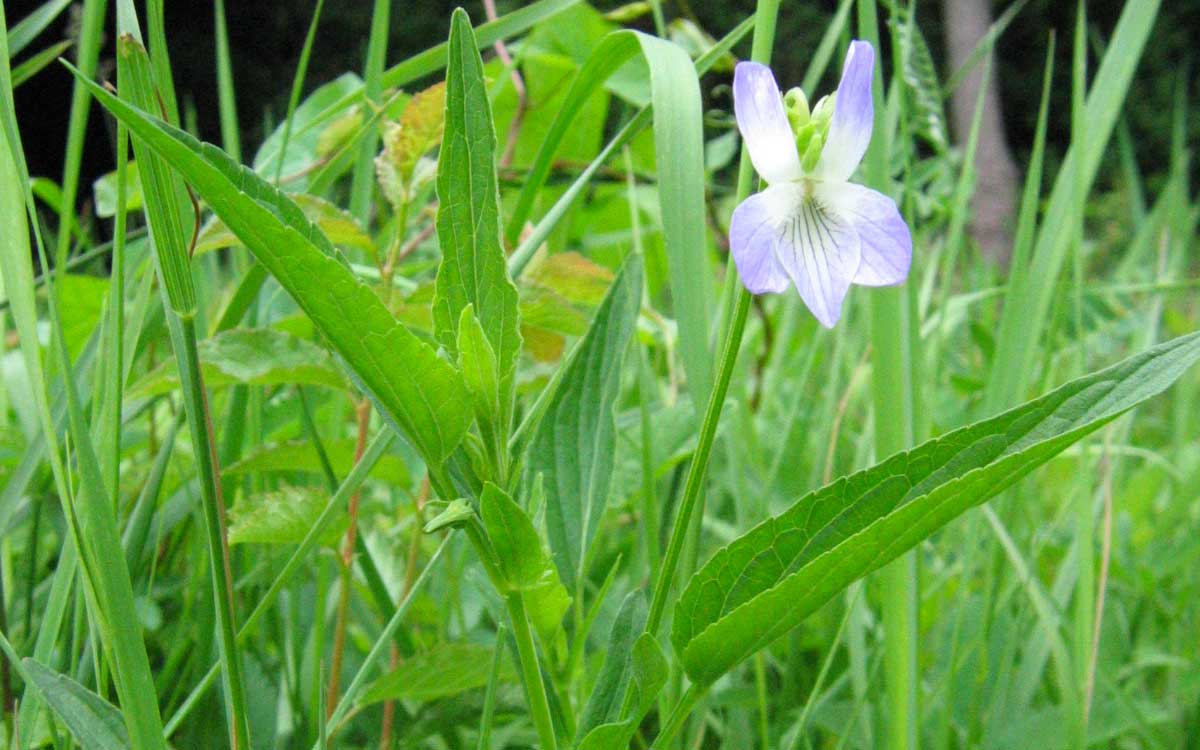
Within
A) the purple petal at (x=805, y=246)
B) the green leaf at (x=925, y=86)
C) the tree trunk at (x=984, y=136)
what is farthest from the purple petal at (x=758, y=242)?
the tree trunk at (x=984, y=136)

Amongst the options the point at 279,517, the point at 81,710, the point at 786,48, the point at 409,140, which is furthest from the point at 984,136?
the point at 81,710

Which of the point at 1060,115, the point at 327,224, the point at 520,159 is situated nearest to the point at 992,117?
the point at 1060,115

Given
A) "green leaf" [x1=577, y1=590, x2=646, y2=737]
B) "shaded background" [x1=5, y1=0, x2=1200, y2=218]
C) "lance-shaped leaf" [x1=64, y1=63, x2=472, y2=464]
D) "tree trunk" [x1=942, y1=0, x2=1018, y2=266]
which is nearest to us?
"lance-shaped leaf" [x1=64, y1=63, x2=472, y2=464]

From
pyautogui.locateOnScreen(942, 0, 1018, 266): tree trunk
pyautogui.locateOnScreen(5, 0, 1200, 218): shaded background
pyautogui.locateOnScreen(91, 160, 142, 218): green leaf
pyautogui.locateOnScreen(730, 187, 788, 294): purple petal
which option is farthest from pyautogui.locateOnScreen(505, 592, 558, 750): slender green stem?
pyautogui.locateOnScreen(5, 0, 1200, 218): shaded background

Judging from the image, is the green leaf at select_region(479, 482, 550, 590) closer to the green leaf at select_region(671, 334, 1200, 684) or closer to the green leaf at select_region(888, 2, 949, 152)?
the green leaf at select_region(671, 334, 1200, 684)

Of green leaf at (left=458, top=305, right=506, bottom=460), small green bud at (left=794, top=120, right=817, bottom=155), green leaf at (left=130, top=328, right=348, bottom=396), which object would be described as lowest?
green leaf at (left=130, top=328, right=348, bottom=396)

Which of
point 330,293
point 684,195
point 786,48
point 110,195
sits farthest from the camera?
point 786,48

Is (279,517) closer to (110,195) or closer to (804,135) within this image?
(804,135)
